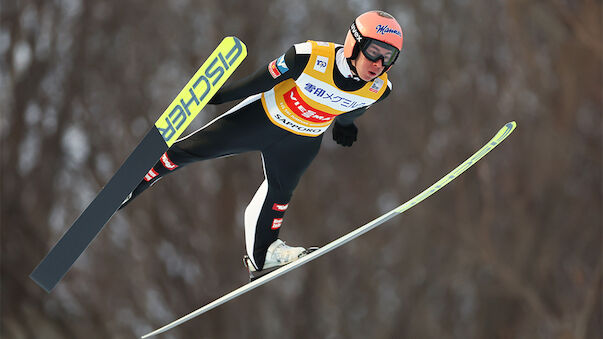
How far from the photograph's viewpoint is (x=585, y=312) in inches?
299

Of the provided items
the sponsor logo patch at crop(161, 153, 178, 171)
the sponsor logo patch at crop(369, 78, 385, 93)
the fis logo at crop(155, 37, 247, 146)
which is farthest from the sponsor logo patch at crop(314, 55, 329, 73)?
the sponsor logo patch at crop(161, 153, 178, 171)

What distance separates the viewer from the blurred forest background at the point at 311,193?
748cm

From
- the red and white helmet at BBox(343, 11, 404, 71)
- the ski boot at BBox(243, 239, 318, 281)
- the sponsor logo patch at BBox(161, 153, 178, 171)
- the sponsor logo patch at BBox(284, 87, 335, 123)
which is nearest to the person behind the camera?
the red and white helmet at BBox(343, 11, 404, 71)

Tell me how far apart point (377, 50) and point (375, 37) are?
0.05 m

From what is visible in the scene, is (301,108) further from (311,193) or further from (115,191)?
(311,193)

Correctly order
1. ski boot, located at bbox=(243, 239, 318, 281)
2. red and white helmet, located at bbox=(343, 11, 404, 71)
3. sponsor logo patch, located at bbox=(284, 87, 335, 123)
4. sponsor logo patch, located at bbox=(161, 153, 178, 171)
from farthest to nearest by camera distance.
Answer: ski boot, located at bbox=(243, 239, 318, 281), sponsor logo patch, located at bbox=(161, 153, 178, 171), sponsor logo patch, located at bbox=(284, 87, 335, 123), red and white helmet, located at bbox=(343, 11, 404, 71)

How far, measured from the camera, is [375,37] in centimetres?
279

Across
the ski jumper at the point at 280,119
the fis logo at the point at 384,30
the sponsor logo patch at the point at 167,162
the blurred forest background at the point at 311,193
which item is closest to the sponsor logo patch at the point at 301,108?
the ski jumper at the point at 280,119

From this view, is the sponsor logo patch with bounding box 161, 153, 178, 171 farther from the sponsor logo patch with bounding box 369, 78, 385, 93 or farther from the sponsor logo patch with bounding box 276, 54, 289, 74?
the sponsor logo patch with bounding box 369, 78, 385, 93

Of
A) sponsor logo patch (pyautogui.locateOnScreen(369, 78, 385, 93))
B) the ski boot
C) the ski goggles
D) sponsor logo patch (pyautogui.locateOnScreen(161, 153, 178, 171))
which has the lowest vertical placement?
the ski boot

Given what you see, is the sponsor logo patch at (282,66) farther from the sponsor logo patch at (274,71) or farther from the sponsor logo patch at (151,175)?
the sponsor logo patch at (151,175)

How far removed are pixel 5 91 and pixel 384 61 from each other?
19.2 feet

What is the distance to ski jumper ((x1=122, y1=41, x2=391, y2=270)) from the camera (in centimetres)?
290

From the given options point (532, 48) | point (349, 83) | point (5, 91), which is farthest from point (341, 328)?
point (349, 83)
